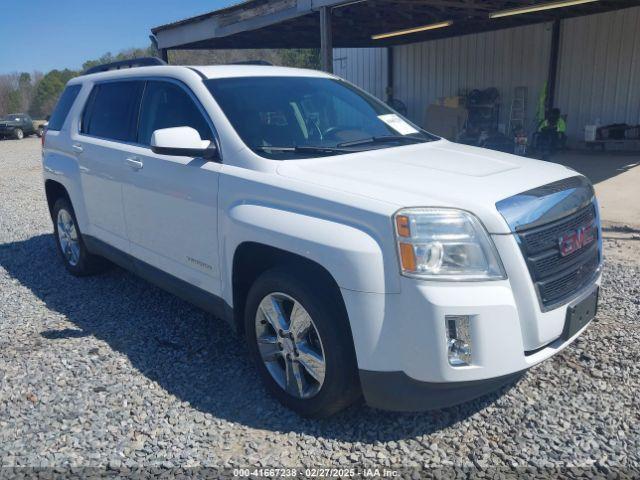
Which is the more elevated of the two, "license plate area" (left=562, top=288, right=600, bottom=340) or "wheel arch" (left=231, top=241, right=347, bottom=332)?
"wheel arch" (left=231, top=241, right=347, bottom=332)

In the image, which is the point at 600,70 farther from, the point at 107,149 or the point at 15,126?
the point at 15,126

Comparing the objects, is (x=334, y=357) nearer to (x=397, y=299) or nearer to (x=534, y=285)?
(x=397, y=299)

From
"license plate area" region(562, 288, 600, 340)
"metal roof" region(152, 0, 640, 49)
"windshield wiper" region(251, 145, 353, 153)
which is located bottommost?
"license plate area" region(562, 288, 600, 340)

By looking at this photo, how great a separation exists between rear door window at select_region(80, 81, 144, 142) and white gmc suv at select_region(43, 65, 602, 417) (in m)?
0.04

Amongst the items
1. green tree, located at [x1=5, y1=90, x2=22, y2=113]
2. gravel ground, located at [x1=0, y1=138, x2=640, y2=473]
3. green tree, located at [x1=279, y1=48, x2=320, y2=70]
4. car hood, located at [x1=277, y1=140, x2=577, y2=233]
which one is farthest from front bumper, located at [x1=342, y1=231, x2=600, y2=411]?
green tree, located at [x1=5, y1=90, x2=22, y2=113]

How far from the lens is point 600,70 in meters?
13.9

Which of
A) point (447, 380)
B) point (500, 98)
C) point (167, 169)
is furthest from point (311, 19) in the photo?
point (447, 380)

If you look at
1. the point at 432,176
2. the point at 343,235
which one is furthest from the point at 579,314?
the point at 343,235

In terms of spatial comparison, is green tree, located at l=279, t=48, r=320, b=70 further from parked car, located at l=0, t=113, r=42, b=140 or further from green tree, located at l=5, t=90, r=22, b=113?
green tree, located at l=5, t=90, r=22, b=113

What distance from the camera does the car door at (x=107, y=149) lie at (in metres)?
4.42

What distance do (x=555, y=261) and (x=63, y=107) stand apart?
483cm

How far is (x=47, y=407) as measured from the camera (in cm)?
333

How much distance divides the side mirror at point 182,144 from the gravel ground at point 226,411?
1.41 meters

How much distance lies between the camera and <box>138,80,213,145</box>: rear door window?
375 centimetres
